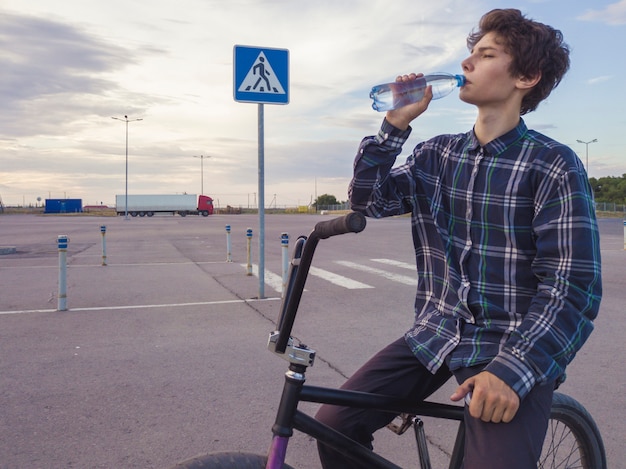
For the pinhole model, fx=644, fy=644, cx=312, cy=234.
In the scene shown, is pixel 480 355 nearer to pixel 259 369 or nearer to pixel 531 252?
pixel 531 252

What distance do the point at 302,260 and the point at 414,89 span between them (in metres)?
0.72

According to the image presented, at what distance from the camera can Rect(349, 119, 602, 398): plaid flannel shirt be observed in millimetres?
1814

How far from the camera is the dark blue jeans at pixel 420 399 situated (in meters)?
1.74

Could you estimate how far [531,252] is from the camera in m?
1.95

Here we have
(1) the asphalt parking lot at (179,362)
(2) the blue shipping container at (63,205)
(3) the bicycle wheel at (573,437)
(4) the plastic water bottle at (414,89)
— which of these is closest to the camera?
(4) the plastic water bottle at (414,89)

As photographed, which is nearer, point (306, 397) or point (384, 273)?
point (306, 397)

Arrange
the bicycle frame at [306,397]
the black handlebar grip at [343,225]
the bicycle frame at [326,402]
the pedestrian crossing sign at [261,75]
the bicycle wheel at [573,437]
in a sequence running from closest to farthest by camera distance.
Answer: the black handlebar grip at [343,225] < the bicycle frame at [306,397] < the bicycle frame at [326,402] < the bicycle wheel at [573,437] < the pedestrian crossing sign at [261,75]

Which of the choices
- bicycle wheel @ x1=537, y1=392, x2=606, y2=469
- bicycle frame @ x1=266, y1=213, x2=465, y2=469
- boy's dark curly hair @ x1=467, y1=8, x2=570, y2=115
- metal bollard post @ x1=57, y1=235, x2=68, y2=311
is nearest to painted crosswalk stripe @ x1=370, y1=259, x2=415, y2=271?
metal bollard post @ x1=57, y1=235, x2=68, y2=311

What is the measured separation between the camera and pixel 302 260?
5.29 ft

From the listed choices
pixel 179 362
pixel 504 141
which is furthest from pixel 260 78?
pixel 504 141

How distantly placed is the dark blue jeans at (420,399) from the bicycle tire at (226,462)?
322 millimetres

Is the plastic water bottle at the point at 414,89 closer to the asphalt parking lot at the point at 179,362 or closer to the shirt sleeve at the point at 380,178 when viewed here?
the shirt sleeve at the point at 380,178

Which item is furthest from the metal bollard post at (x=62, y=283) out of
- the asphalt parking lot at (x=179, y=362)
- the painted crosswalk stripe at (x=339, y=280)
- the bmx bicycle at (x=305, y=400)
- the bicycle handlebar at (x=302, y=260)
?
the bicycle handlebar at (x=302, y=260)

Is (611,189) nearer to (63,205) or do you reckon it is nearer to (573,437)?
(63,205)
